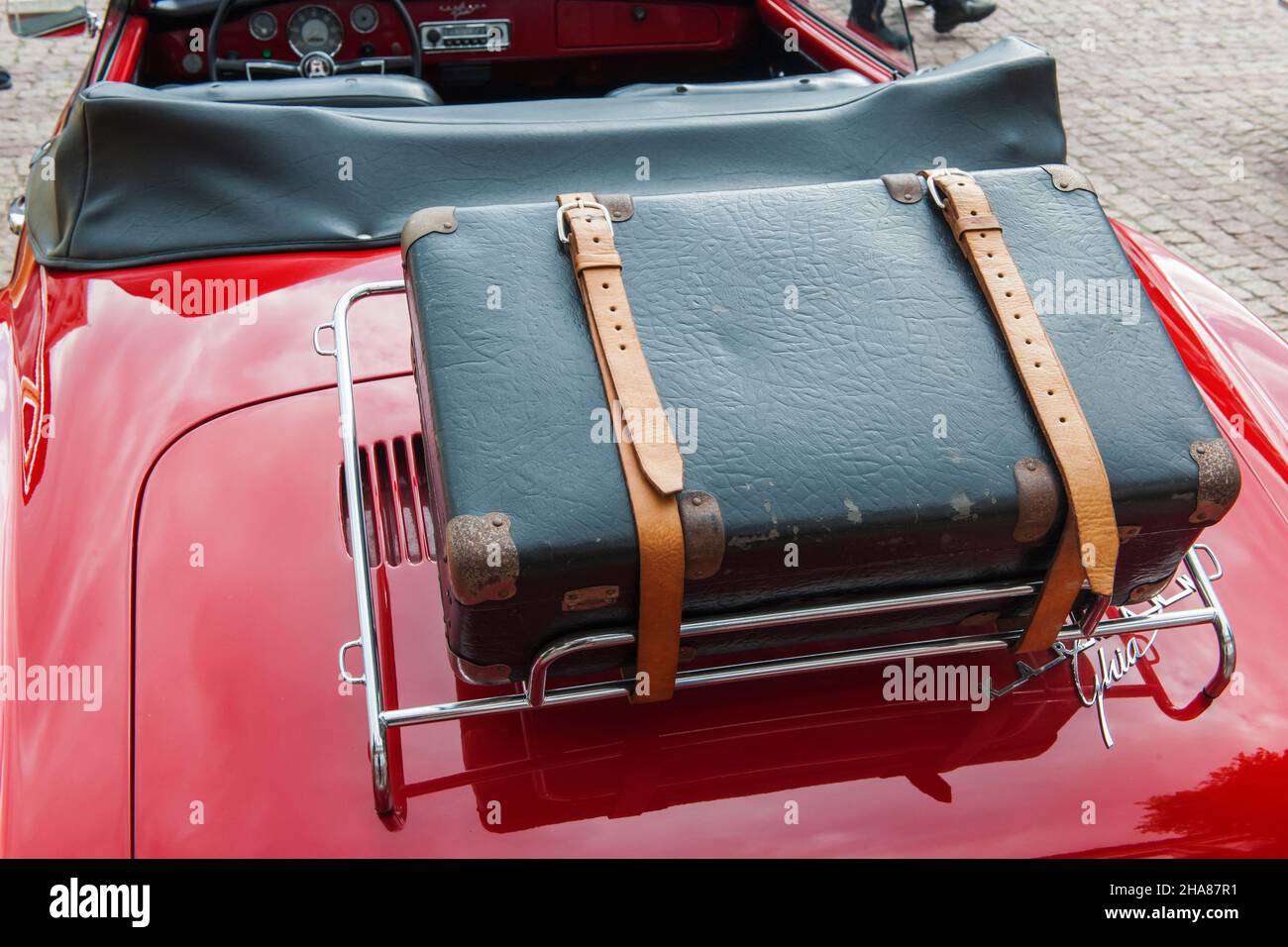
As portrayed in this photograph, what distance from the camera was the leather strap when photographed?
4.72 feet

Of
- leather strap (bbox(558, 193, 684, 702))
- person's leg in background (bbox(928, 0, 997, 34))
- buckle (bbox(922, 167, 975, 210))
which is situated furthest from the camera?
person's leg in background (bbox(928, 0, 997, 34))

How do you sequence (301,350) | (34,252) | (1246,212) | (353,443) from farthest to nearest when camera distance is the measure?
(1246,212)
(34,252)
(301,350)
(353,443)

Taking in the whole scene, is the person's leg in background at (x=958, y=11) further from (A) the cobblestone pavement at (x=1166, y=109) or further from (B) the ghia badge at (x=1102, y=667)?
(B) the ghia badge at (x=1102, y=667)

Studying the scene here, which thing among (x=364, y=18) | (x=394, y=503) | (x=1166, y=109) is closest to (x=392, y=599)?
(x=394, y=503)

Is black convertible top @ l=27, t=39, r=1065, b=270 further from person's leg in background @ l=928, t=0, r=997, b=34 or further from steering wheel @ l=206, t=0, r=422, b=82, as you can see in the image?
person's leg in background @ l=928, t=0, r=997, b=34

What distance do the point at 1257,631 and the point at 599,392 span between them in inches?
47.7

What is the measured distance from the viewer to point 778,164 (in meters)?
2.68

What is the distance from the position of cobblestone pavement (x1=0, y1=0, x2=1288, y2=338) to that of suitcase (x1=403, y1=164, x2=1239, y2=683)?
259 centimetres

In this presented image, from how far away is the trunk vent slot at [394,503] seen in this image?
195 centimetres

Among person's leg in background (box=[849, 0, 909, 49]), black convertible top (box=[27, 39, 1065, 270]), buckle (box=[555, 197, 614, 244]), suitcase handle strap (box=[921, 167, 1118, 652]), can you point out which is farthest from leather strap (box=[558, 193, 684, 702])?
person's leg in background (box=[849, 0, 909, 49])

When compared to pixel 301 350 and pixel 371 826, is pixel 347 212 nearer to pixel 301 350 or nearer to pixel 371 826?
pixel 301 350

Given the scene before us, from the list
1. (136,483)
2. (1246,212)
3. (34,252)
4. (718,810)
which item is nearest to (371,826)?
(718,810)

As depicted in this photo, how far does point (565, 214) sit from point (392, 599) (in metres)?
0.69
